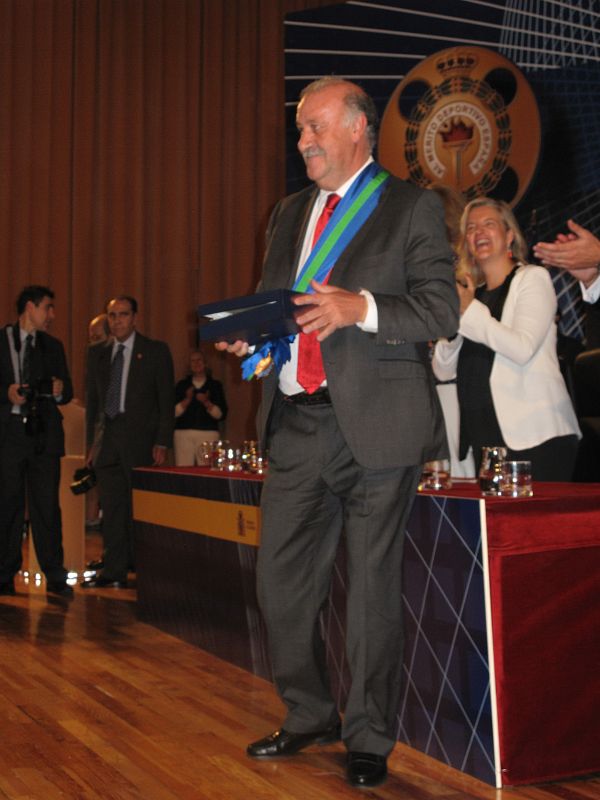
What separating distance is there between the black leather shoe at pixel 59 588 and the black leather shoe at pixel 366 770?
3.22 meters

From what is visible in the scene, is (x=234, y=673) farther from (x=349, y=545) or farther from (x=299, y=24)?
(x=299, y=24)

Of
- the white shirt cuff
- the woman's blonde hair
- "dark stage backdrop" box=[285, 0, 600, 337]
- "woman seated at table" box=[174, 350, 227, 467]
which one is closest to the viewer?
the white shirt cuff

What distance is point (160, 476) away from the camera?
4316mm

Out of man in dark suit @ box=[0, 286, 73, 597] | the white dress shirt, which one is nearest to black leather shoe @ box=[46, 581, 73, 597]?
man in dark suit @ box=[0, 286, 73, 597]

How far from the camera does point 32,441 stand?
547cm

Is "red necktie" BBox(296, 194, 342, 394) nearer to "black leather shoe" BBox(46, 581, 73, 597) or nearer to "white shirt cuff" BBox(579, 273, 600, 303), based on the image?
"white shirt cuff" BBox(579, 273, 600, 303)

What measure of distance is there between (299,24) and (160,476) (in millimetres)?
4737

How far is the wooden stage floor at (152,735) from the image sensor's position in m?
2.30

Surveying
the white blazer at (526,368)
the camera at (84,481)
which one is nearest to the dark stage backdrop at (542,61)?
the camera at (84,481)

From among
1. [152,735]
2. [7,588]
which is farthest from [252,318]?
[7,588]

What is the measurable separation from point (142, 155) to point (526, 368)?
273 inches

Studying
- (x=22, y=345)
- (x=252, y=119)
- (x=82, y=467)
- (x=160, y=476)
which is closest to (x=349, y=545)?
(x=160, y=476)

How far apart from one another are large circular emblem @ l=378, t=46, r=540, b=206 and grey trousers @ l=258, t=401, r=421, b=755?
5.00m

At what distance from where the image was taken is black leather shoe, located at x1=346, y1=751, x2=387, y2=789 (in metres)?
2.33
